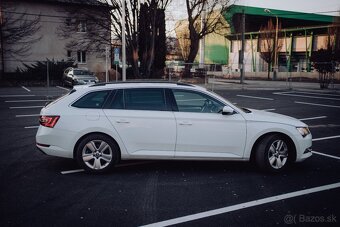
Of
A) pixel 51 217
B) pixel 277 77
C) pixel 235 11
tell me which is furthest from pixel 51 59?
pixel 51 217

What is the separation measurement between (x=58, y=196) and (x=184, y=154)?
7.11ft

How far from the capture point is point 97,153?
5.82 m

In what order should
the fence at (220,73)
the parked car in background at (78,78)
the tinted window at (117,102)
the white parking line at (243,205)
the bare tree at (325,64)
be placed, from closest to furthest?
the white parking line at (243,205), the tinted window at (117,102), the parked car in background at (78,78), the bare tree at (325,64), the fence at (220,73)

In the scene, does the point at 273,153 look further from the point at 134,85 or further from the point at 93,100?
the point at 93,100

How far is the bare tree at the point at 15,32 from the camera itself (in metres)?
31.8

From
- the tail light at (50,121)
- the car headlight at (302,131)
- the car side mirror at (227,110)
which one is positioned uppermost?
the car side mirror at (227,110)

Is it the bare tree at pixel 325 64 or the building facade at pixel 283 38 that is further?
the building facade at pixel 283 38

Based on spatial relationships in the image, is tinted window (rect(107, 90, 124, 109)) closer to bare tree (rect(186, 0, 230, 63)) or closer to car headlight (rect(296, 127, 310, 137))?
car headlight (rect(296, 127, 310, 137))

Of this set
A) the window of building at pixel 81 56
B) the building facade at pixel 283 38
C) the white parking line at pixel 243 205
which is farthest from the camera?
the building facade at pixel 283 38

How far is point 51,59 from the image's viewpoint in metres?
35.8

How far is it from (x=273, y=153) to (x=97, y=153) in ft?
10.2

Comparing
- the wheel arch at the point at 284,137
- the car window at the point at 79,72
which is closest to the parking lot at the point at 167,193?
the wheel arch at the point at 284,137

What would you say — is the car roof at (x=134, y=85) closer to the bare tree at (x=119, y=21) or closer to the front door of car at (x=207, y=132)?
the front door of car at (x=207, y=132)

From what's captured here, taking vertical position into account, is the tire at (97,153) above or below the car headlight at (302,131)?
below
